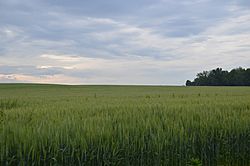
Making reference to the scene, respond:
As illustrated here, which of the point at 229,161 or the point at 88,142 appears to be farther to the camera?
the point at 229,161

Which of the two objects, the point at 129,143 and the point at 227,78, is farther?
the point at 227,78

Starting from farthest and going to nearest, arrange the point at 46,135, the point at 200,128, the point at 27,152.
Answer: the point at 200,128 → the point at 46,135 → the point at 27,152

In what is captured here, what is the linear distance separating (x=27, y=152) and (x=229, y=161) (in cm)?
406

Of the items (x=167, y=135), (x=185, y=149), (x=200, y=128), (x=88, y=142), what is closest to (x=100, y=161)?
(x=88, y=142)

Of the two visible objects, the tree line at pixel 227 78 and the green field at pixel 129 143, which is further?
the tree line at pixel 227 78

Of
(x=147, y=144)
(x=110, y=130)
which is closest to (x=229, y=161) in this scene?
(x=147, y=144)

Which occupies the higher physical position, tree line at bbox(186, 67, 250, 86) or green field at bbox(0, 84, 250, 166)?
tree line at bbox(186, 67, 250, 86)

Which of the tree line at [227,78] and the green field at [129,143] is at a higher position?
the tree line at [227,78]

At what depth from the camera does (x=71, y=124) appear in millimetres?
5434

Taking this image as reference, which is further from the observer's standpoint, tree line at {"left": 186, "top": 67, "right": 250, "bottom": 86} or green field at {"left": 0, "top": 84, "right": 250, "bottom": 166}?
tree line at {"left": 186, "top": 67, "right": 250, "bottom": 86}

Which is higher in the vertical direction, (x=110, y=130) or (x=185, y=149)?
(x=110, y=130)

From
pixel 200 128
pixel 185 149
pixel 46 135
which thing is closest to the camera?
pixel 46 135

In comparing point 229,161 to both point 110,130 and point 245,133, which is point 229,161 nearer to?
point 245,133

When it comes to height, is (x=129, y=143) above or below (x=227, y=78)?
below
